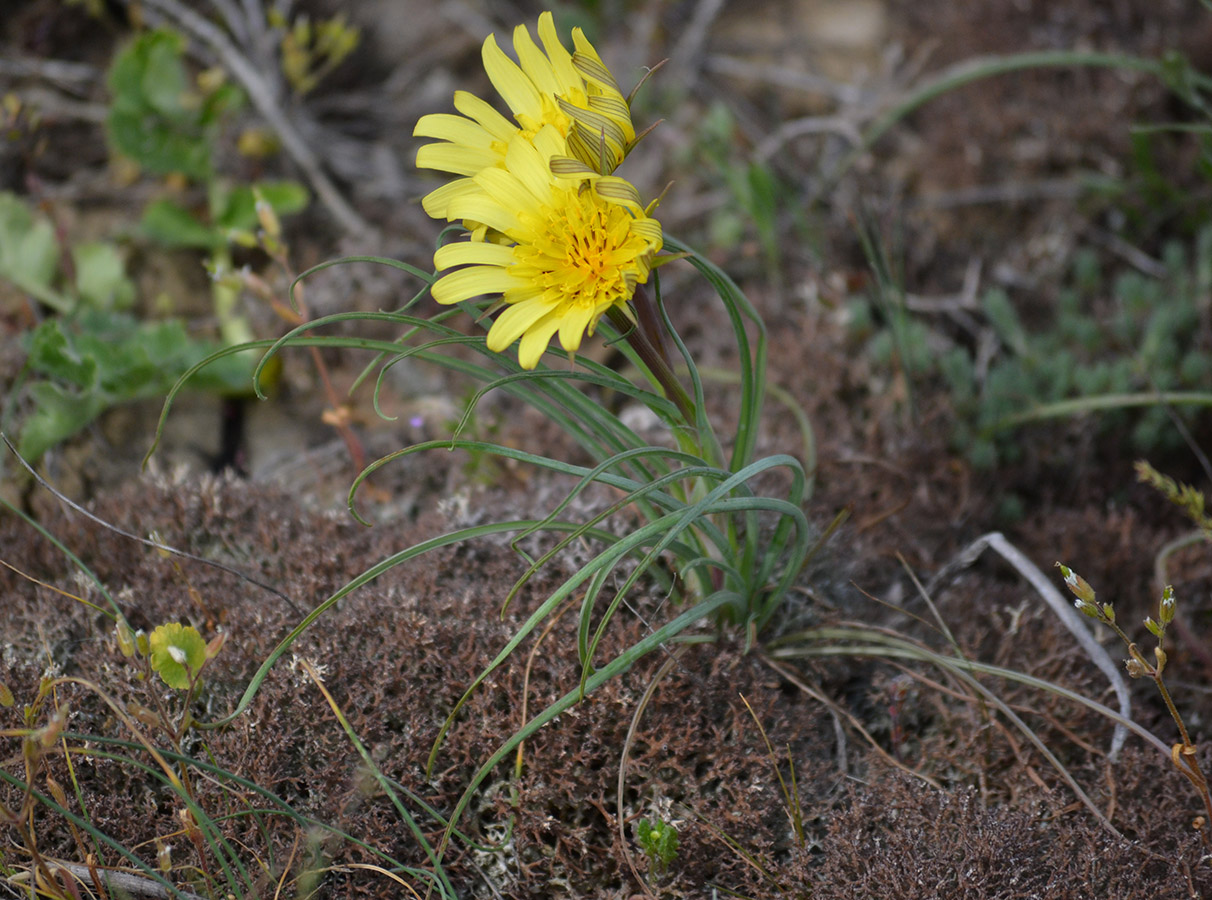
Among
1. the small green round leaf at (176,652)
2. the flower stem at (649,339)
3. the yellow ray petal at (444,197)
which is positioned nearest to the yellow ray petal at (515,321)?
the flower stem at (649,339)

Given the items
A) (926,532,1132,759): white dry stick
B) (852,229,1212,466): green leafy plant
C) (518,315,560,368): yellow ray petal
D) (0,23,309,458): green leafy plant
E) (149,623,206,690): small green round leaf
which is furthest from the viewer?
(852,229,1212,466): green leafy plant

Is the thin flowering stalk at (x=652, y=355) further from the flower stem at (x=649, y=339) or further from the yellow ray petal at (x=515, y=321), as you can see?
the yellow ray petal at (x=515, y=321)

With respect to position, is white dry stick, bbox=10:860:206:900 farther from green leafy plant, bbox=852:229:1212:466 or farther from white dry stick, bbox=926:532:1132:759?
green leafy plant, bbox=852:229:1212:466

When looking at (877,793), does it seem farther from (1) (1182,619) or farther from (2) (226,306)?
(2) (226,306)

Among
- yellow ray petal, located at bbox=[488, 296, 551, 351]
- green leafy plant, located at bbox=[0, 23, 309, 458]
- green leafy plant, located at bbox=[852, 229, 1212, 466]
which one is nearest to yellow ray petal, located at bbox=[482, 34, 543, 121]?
yellow ray petal, located at bbox=[488, 296, 551, 351]

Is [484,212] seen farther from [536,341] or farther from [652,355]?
[652,355]

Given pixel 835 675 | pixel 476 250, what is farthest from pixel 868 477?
pixel 476 250
